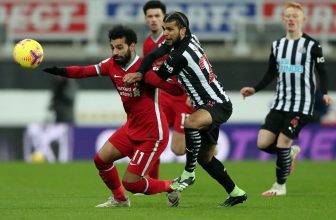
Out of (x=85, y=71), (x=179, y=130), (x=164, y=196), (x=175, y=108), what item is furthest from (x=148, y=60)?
(x=175, y=108)

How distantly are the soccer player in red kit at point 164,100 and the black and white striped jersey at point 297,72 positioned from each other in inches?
50.5

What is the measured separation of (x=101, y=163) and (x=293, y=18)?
3.23 meters

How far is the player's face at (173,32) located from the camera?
9.39 m

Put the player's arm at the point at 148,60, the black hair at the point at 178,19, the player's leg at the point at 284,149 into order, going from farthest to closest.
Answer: the player's leg at the point at 284,149
the player's arm at the point at 148,60
the black hair at the point at 178,19

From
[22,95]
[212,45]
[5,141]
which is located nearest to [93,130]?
[5,141]

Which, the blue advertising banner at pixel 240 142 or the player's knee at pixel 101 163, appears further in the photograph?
the blue advertising banner at pixel 240 142

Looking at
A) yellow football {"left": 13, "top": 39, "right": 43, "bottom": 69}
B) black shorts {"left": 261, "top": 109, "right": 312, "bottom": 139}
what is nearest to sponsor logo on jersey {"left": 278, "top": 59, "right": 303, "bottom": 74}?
black shorts {"left": 261, "top": 109, "right": 312, "bottom": 139}

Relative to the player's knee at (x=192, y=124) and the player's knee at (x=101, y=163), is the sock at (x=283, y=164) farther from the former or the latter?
the player's knee at (x=101, y=163)

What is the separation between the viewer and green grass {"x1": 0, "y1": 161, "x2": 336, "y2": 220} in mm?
9062

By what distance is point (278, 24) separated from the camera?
24.8 meters

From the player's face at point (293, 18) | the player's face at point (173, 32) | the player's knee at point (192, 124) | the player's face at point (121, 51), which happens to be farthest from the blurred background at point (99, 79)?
the player's face at point (173, 32)

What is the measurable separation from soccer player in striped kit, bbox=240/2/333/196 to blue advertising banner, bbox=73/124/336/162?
7669 mm

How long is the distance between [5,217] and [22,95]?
13990 millimetres

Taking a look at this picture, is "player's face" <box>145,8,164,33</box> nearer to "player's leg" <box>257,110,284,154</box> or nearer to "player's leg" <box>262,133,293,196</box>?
"player's leg" <box>257,110,284,154</box>
